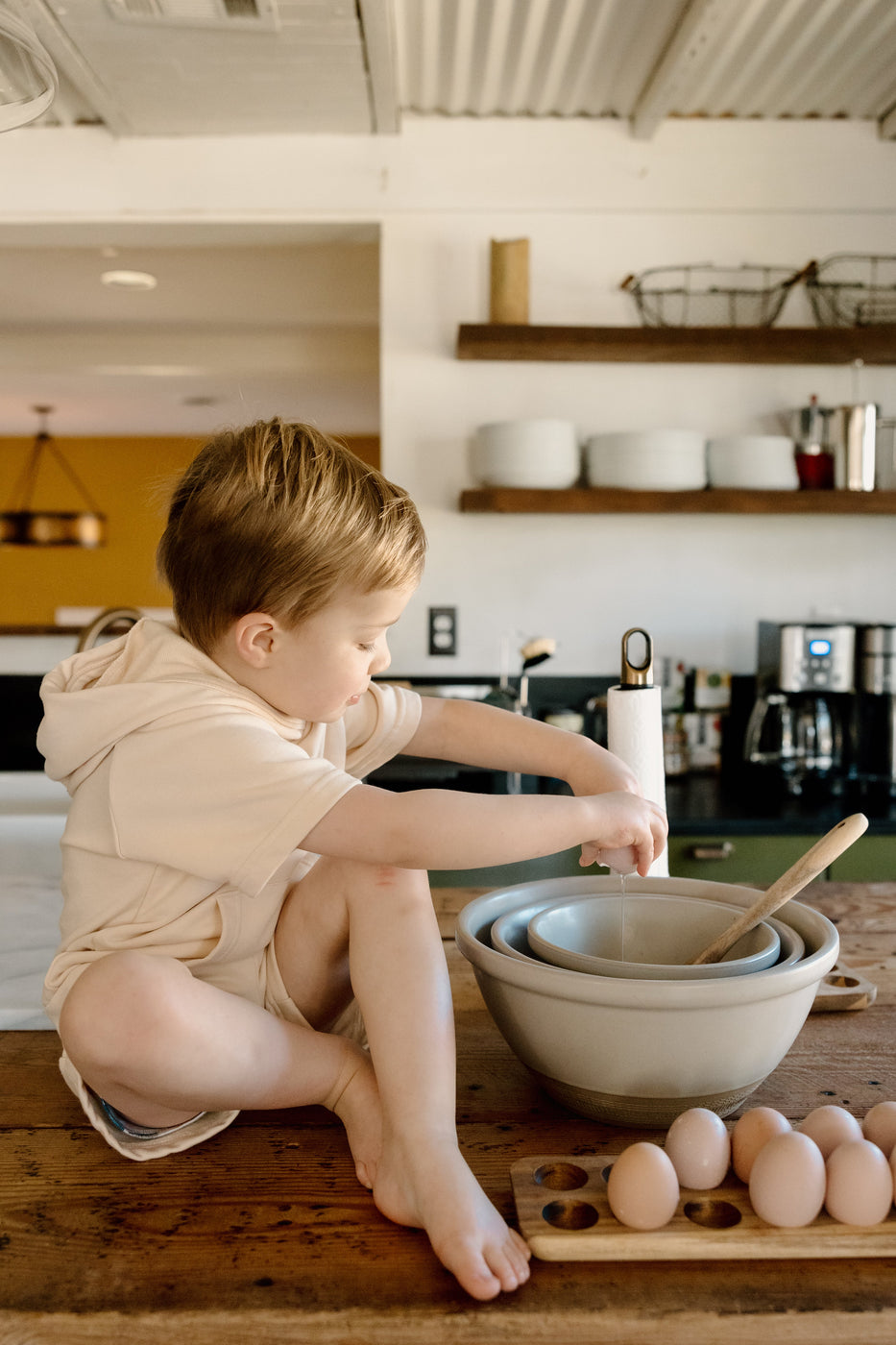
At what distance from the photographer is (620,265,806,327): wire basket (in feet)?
8.86

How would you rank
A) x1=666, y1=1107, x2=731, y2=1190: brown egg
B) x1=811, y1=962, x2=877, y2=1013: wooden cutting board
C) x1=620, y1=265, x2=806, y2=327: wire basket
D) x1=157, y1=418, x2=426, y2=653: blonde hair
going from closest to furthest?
1. x1=666, y1=1107, x2=731, y2=1190: brown egg
2. x1=157, y1=418, x2=426, y2=653: blonde hair
3. x1=811, y1=962, x2=877, y2=1013: wooden cutting board
4. x1=620, y1=265, x2=806, y2=327: wire basket

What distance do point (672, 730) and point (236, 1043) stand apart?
2087 mm

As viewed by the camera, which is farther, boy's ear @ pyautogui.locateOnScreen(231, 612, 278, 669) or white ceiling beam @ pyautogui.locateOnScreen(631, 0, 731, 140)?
white ceiling beam @ pyautogui.locateOnScreen(631, 0, 731, 140)

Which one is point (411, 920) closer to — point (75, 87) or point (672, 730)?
point (672, 730)

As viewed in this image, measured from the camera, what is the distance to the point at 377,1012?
0.78 metres

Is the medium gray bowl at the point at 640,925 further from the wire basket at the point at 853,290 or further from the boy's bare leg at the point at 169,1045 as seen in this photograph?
the wire basket at the point at 853,290

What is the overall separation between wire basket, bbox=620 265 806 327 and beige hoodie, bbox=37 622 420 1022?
2107mm

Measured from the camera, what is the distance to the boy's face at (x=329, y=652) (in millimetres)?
913

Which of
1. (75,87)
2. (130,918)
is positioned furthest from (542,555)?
(130,918)

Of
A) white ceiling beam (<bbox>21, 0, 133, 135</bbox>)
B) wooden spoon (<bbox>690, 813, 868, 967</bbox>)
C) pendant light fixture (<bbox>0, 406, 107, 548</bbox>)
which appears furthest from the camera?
pendant light fixture (<bbox>0, 406, 107, 548</bbox>)

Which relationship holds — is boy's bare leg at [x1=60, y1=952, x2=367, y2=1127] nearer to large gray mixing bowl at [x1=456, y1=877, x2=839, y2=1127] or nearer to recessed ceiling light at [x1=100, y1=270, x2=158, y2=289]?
large gray mixing bowl at [x1=456, y1=877, x2=839, y2=1127]

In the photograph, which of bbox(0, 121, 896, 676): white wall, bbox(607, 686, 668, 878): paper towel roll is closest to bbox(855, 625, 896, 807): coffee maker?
bbox(0, 121, 896, 676): white wall

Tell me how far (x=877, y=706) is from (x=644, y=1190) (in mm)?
2103

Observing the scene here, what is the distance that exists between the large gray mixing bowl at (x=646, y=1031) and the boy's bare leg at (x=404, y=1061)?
5 centimetres
